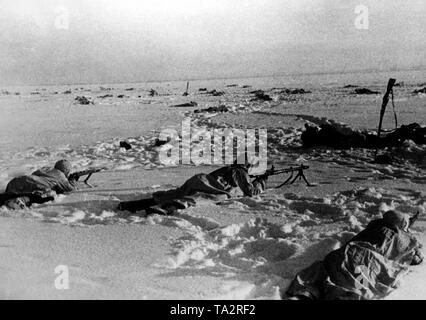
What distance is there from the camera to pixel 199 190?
5.88m

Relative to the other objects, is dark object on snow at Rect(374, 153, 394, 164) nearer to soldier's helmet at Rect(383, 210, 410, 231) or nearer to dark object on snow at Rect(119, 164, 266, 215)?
dark object on snow at Rect(119, 164, 266, 215)

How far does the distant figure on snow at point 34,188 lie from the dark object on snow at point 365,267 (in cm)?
418

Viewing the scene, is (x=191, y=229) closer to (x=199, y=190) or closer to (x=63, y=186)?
(x=199, y=190)

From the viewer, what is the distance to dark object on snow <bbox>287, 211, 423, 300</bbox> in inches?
131

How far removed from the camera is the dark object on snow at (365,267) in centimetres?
332

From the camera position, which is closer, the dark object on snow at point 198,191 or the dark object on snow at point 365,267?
the dark object on snow at point 365,267

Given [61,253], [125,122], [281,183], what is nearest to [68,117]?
[125,122]

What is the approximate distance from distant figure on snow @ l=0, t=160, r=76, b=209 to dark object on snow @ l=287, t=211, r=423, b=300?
418 cm

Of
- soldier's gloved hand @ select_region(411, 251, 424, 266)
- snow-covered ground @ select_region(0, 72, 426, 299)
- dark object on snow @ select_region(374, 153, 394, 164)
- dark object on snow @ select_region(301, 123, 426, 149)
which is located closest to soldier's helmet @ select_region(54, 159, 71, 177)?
snow-covered ground @ select_region(0, 72, 426, 299)

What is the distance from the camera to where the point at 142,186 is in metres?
7.13

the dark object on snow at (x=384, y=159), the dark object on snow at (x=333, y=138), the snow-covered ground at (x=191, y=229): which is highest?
the dark object on snow at (x=333, y=138)

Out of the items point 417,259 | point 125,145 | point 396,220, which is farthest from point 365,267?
point 125,145

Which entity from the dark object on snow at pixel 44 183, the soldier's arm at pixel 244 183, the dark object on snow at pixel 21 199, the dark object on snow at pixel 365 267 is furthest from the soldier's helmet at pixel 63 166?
the dark object on snow at pixel 365 267

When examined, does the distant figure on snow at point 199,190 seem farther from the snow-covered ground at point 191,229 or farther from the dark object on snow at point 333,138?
the dark object on snow at point 333,138
